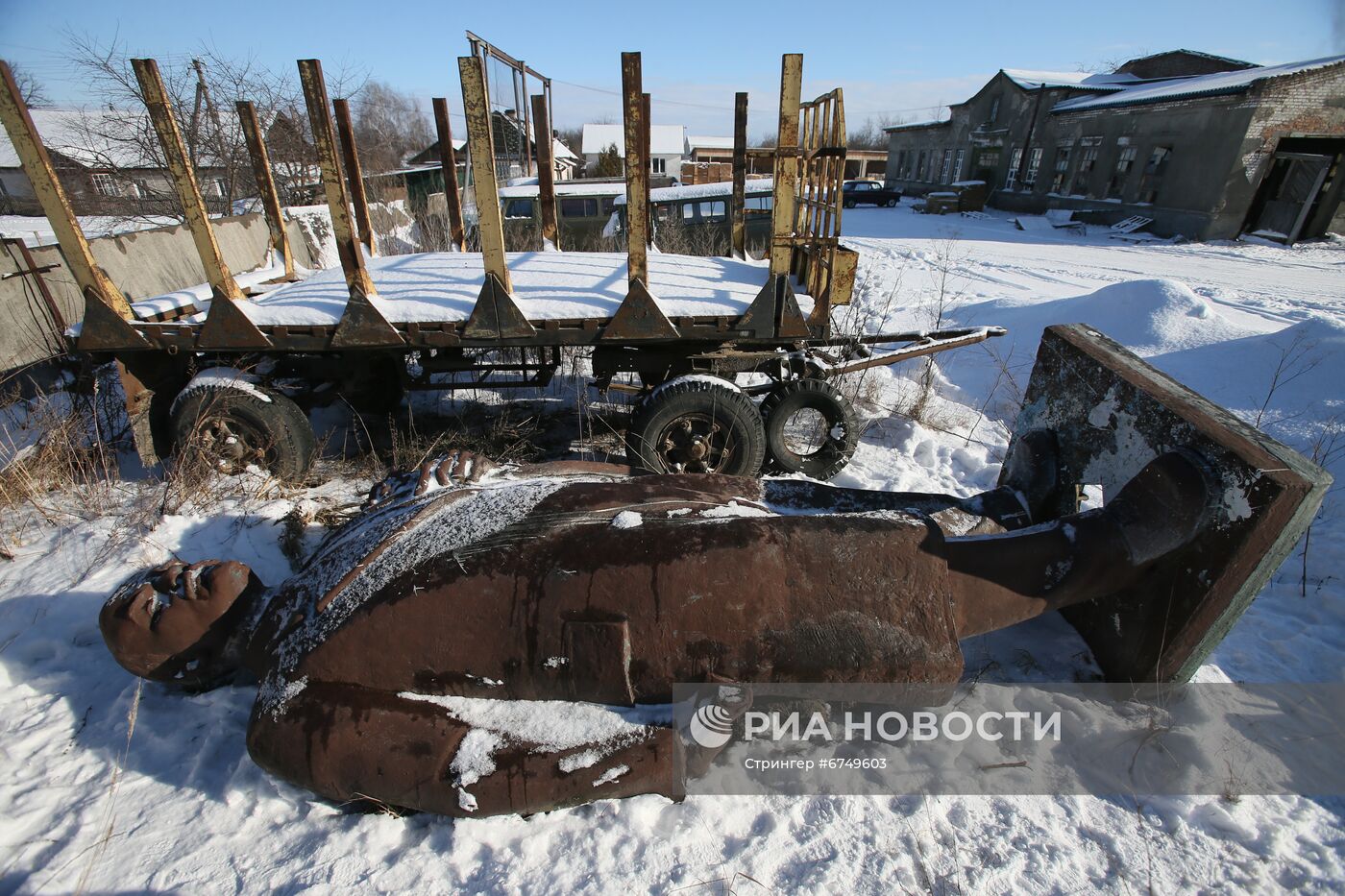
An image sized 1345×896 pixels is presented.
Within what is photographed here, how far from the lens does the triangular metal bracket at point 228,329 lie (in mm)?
3385

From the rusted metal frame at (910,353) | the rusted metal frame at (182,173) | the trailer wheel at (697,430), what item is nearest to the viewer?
the rusted metal frame at (182,173)

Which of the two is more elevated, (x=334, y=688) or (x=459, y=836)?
(x=334, y=688)

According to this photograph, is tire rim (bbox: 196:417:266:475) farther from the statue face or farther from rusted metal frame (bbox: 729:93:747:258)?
rusted metal frame (bbox: 729:93:747:258)

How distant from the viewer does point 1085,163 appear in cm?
2014

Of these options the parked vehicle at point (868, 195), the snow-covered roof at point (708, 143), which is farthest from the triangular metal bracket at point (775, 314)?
the snow-covered roof at point (708, 143)

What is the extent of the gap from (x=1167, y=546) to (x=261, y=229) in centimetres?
941

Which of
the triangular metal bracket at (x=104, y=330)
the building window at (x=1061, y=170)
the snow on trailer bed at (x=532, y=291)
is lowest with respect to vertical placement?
the triangular metal bracket at (x=104, y=330)

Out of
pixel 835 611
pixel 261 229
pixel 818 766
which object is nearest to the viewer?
pixel 835 611

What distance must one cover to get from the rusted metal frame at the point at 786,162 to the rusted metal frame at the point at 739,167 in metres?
1.86

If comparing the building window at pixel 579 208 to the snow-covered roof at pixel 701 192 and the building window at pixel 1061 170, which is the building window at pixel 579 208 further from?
the building window at pixel 1061 170

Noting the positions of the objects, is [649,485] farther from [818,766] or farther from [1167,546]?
[1167,546]

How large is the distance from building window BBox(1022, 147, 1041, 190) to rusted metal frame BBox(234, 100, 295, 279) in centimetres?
2597

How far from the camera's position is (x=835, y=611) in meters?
1.87

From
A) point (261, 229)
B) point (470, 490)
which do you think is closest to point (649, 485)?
point (470, 490)
